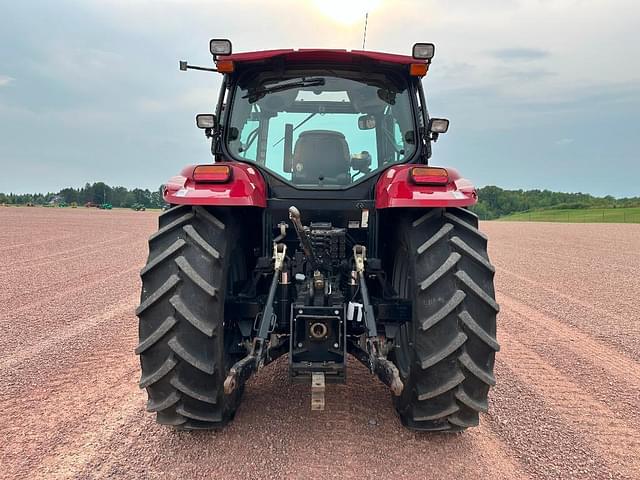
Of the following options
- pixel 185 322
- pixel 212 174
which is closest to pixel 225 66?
pixel 212 174


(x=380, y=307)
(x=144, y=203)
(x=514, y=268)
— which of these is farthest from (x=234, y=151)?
(x=144, y=203)

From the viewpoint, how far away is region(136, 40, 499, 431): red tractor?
2.65 metres

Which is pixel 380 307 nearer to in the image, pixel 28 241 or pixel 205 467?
pixel 205 467

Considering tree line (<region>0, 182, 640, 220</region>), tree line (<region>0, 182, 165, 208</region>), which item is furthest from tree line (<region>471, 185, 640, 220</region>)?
tree line (<region>0, 182, 165, 208</region>)

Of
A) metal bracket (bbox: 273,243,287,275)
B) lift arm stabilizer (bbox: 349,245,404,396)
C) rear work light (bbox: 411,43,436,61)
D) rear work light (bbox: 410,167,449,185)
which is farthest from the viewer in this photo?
rear work light (bbox: 411,43,436,61)

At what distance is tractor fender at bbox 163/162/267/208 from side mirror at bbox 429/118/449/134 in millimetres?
1417

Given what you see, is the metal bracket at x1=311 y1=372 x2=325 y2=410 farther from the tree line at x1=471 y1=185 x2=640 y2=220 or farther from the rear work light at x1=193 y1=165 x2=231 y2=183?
the tree line at x1=471 y1=185 x2=640 y2=220

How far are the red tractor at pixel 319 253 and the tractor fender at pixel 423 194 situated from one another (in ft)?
0.04

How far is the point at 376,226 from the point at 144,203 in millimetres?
68872

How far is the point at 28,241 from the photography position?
14.8m

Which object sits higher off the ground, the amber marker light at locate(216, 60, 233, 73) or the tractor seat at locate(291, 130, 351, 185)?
the amber marker light at locate(216, 60, 233, 73)

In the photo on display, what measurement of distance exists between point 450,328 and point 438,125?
156cm

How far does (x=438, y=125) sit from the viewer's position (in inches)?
139

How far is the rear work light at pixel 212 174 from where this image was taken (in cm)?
272
